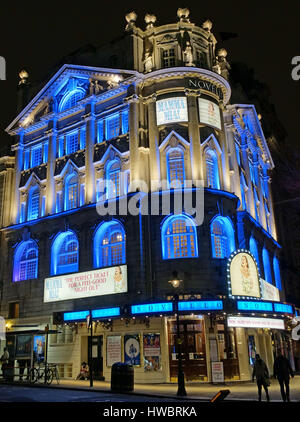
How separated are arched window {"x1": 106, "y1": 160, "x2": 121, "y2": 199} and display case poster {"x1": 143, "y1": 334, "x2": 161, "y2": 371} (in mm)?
10503

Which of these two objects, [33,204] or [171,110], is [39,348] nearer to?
[33,204]

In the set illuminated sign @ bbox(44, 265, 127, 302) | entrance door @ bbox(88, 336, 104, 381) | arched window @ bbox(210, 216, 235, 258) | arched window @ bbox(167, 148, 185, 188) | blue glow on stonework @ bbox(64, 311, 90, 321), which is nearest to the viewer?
blue glow on stonework @ bbox(64, 311, 90, 321)

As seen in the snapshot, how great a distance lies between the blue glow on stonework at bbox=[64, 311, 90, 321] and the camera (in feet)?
95.5

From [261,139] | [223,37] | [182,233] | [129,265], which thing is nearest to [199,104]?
[182,233]

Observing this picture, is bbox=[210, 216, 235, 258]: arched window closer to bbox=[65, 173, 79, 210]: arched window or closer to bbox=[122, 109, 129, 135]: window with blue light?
bbox=[122, 109, 129, 135]: window with blue light

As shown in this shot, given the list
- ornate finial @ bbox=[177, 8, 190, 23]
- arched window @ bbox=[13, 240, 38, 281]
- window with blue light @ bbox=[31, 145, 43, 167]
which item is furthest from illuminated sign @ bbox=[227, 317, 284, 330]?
ornate finial @ bbox=[177, 8, 190, 23]

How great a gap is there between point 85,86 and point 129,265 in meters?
16.5

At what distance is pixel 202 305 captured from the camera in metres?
25.8

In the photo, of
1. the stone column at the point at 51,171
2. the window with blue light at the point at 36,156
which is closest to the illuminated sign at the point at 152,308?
the stone column at the point at 51,171

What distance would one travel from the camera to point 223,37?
170 ft

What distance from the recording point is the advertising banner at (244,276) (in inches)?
1097

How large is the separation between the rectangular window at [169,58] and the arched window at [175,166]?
7477 millimetres

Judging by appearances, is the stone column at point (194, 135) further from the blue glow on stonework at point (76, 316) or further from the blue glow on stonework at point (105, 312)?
the blue glow on stonework at point (76, 316)
